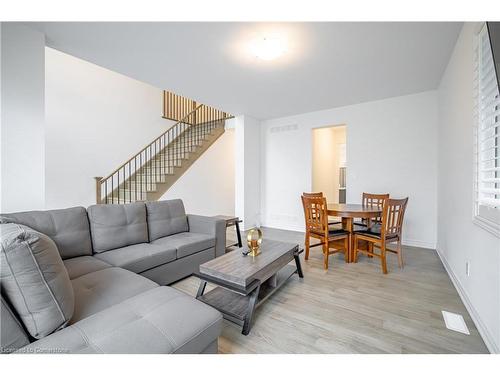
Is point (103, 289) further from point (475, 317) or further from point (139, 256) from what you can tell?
point (475, 317)

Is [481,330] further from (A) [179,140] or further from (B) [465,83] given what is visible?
(A) [179,140]

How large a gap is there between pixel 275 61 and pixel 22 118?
2779 millimetres

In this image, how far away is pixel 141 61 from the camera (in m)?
2.80

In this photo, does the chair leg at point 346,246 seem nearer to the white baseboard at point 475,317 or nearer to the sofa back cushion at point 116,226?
the white baseboard at point 475,317

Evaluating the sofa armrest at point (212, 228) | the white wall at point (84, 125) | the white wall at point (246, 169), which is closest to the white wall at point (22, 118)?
the sofa armrest at point (212, 228)

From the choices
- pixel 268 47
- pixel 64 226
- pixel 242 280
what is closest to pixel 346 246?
pixel 242 280

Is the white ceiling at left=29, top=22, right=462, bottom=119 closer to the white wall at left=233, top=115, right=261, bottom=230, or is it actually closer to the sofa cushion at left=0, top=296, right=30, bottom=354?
the white wall at left=233, top=115, right=261, bottom=230

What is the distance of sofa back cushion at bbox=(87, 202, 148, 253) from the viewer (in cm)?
224

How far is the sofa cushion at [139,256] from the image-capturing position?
1993 mm

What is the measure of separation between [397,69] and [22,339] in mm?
4238

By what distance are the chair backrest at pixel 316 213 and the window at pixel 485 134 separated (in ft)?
4.43

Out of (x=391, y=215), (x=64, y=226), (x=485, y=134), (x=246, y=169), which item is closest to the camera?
(x=485, y=134)

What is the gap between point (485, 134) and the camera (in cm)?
171
